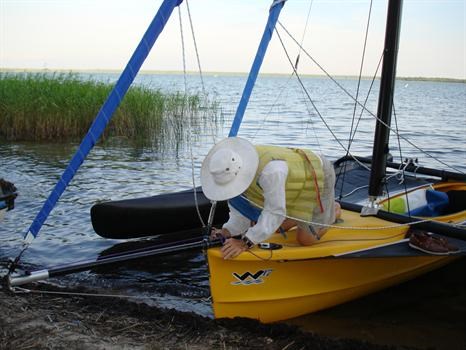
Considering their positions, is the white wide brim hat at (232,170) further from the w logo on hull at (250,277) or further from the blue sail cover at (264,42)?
the blue sail cover at (264,42)

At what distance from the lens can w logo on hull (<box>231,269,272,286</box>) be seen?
14.6 feet

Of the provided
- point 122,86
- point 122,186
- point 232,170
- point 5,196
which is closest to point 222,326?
point 232,170

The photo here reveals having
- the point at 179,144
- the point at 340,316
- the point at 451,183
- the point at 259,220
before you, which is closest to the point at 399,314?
the point at 340,316

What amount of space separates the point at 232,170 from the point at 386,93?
1937mm

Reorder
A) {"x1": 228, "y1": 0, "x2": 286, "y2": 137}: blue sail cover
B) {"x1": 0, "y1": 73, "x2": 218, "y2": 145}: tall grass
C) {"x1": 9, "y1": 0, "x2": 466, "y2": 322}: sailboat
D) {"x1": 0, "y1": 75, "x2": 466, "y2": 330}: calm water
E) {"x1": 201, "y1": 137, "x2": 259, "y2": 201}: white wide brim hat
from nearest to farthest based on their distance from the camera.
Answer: {"x1": 201, "y1": 137, "x2": 259, "y2": 201}: white wide brim hat
{"x1": 9, "y1": 0, "x2": 466, "y2": 322}: sailboat
{"x1": 228, "y1": 0, "x2": 286, "y2": 137}: blue sail cover
{"x1": 0, "y1": 75, "x2": 466, "y2": 330}: calm water
{"x1": 0, "y1": 73, "x2": 218, "y2": 145}: tall grass

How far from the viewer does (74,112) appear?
1453 cm

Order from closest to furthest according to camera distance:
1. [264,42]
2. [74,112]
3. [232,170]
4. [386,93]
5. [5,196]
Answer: [232,170]
[386,93]
[264,42]
[5,196]
[74,112]

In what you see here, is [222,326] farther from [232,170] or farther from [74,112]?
[74,112]

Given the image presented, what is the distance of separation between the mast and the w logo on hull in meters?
1.46

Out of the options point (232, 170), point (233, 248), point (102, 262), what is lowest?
point (102, 262)

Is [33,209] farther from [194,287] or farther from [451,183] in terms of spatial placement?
[451,183]

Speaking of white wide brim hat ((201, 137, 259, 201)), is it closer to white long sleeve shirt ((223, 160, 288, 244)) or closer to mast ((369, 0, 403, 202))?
white long sleeve shirt ((223, 160, 288, 244))

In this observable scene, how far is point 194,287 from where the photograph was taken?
579 cm

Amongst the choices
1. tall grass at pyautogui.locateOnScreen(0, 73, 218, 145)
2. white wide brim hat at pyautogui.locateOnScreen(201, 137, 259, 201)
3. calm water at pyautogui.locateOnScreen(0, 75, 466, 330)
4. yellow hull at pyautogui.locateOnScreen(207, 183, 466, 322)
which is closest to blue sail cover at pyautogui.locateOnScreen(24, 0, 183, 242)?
white wide brim hat at pyautogui.locateOnScreen(201, 137, 259, 201)
